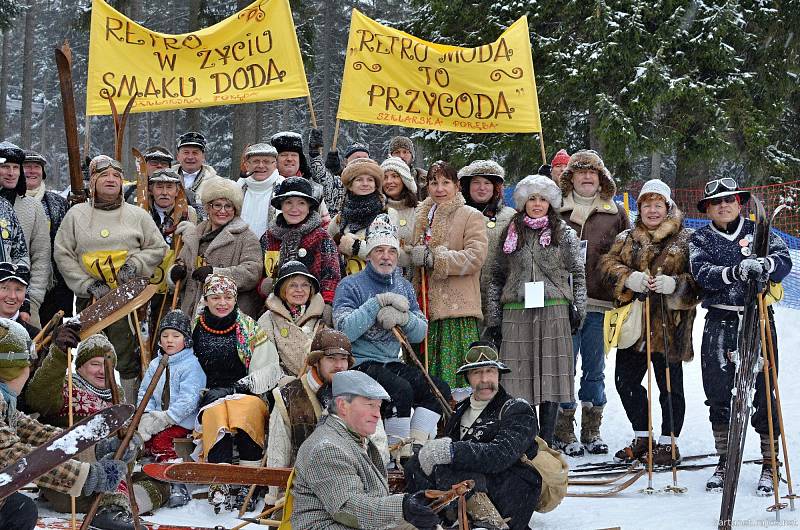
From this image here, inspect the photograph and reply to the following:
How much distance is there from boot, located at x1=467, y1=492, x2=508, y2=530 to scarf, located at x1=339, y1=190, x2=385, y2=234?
266 centimetres

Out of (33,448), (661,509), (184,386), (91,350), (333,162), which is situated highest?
(333,162)

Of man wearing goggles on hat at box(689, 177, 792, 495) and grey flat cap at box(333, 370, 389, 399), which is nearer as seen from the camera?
grey flat cap at box(333, 370, 389, 399)

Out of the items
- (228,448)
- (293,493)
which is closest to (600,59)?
(228,448)

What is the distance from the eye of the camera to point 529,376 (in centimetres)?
729

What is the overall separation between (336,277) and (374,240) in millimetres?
531

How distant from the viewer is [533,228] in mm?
7434

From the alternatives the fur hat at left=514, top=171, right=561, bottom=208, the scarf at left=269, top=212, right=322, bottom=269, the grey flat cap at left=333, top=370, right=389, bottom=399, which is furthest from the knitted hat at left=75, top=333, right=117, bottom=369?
the fur hat at left=514, top=171, right=561, bottom=208

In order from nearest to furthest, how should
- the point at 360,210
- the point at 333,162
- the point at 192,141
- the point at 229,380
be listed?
1. the point at 229,380
2. the point at 360,210
3. the point at 192,141
4. the point at 333,162

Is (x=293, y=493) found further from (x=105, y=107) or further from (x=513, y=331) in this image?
(x=105, y=107)

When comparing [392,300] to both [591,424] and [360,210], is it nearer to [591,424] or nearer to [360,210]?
[360,210]

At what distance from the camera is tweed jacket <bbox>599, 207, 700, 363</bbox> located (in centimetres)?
719

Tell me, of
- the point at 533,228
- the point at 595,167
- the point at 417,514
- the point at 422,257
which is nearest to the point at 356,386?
the point at 417,514

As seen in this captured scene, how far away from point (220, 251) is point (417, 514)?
3.80m

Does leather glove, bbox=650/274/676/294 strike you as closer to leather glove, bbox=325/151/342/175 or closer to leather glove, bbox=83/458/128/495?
leather glove, bbox=325/151/342/175
